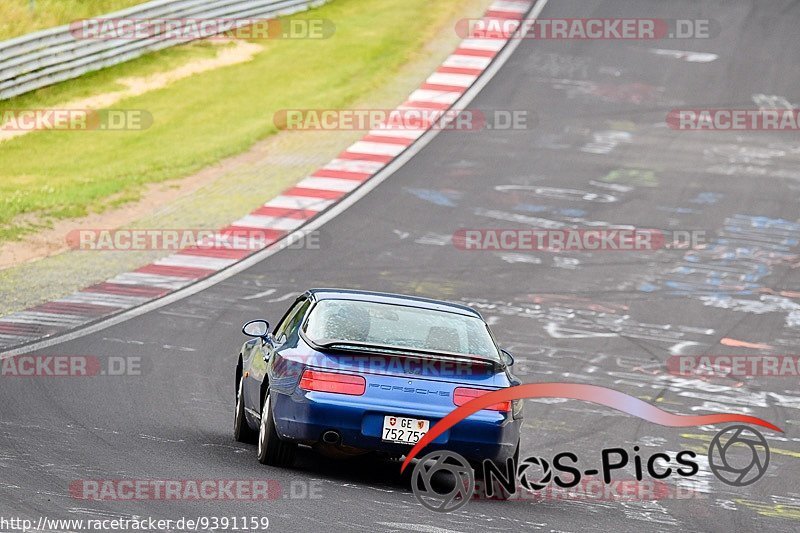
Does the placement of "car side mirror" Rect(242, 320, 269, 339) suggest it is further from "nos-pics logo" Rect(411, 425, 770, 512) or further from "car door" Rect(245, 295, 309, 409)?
"nos-pics logo" Rect(411, 425, 770, 512)

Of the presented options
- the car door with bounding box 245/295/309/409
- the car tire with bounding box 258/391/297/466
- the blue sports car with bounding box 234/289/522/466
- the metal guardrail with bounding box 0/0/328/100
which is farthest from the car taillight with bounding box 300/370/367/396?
the metal guardrail with bounding box 0/0/328/100

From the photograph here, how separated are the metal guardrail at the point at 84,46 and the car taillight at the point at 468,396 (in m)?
17.8

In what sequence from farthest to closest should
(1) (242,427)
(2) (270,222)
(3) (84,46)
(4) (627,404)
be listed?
(3) (84,46) < (2) (270,222) < (4) (627,404) < (1) (242,427)

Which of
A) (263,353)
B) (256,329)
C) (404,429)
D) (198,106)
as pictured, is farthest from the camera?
(198,106)

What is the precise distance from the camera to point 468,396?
354 inches

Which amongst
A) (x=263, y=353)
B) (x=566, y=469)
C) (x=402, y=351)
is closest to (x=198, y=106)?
(x=263, y=353)

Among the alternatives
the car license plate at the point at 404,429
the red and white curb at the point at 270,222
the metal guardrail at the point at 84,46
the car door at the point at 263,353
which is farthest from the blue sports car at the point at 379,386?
the metal guardrail at the point at 84,46

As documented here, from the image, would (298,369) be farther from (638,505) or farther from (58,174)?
(58,174)

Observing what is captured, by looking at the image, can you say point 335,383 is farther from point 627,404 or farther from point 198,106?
point 198,106

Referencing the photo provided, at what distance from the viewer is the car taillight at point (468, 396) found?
8969 millimetres

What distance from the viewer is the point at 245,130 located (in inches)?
971

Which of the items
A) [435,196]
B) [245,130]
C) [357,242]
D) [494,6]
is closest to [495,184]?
[435,196]

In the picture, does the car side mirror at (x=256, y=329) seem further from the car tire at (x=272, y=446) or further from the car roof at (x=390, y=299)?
the car tire at (x=272, y=446)

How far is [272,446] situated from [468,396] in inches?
57.2
